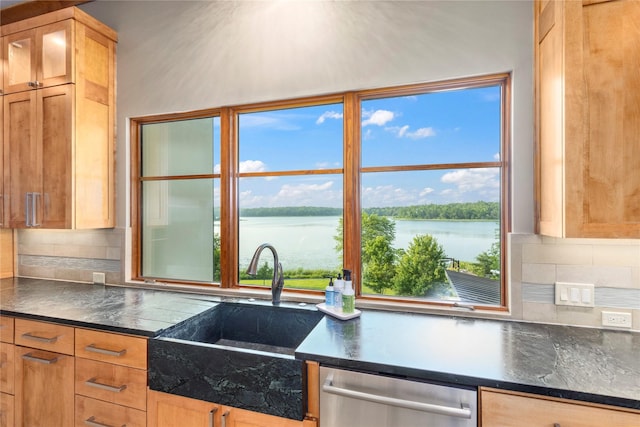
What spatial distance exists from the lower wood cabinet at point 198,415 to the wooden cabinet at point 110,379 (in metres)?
0.07

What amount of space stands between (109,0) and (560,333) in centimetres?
359

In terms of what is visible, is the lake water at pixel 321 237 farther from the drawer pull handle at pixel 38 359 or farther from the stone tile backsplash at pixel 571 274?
the drawer pull handle at pixel 38 359

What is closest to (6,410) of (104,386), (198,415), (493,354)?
(104,386)

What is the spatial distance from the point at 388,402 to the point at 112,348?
129 cm

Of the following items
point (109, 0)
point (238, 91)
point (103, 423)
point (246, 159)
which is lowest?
point (103, 423)

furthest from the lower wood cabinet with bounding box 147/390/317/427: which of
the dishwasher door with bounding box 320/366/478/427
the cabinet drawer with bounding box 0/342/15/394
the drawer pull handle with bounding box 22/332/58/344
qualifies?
the cabinet drawer with bounding box 0/342/15/394

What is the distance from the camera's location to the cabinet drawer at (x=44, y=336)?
158cm

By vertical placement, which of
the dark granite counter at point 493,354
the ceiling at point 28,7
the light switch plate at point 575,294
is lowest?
the dark granite counter at point 493,354

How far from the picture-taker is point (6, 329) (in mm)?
1720

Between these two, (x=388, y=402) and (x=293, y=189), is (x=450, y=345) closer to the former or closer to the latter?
(x=388, y=402)

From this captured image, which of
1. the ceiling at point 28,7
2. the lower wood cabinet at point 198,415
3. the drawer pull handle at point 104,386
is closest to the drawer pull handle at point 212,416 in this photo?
the lower wood cabinet at point 198,415

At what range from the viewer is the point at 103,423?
1.49 m

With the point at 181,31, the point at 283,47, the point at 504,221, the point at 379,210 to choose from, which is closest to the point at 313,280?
the point at 379,210

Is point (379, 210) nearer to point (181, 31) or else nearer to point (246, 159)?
point (246, 159)
